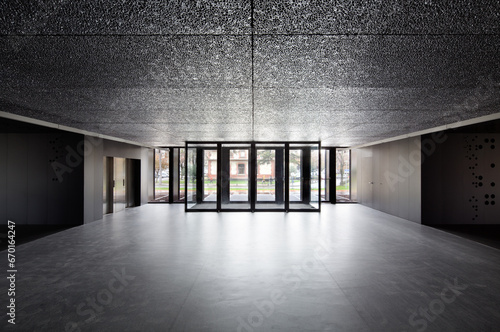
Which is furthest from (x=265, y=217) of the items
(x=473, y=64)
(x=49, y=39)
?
(x=49, y=39)

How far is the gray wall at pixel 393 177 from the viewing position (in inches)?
323

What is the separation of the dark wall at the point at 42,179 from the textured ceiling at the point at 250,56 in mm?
3199

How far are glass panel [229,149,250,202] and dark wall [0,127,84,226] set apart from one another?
5.33 meters

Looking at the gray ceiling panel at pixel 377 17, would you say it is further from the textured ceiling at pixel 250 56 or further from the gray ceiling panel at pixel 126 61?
the gray ceiling panel at pixel 126 61

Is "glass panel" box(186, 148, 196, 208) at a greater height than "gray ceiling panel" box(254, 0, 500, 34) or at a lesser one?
lesser

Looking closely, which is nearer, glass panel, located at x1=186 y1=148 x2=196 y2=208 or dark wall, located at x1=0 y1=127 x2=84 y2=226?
dark wall, located at x1=0 y1=127 x2=84 y2=226

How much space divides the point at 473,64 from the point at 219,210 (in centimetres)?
879

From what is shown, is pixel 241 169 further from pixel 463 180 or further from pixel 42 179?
pixel 463 180

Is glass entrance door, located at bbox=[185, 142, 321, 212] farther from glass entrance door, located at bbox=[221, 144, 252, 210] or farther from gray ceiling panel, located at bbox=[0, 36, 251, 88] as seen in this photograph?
gray ceiling panel, located at bbox=[0, 36, 251, 88]

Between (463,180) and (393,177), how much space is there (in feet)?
6.55

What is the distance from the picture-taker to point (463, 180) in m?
7.86

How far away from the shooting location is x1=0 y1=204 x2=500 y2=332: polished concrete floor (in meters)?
2.89

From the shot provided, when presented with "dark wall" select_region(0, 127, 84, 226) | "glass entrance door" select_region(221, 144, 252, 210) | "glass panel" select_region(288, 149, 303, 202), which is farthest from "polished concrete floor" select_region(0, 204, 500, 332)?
"glass entrance door" select_region(221, 144, 252, 210)

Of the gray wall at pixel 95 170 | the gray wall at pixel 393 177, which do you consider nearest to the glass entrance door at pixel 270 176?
the gray wall at pixel 393 177
